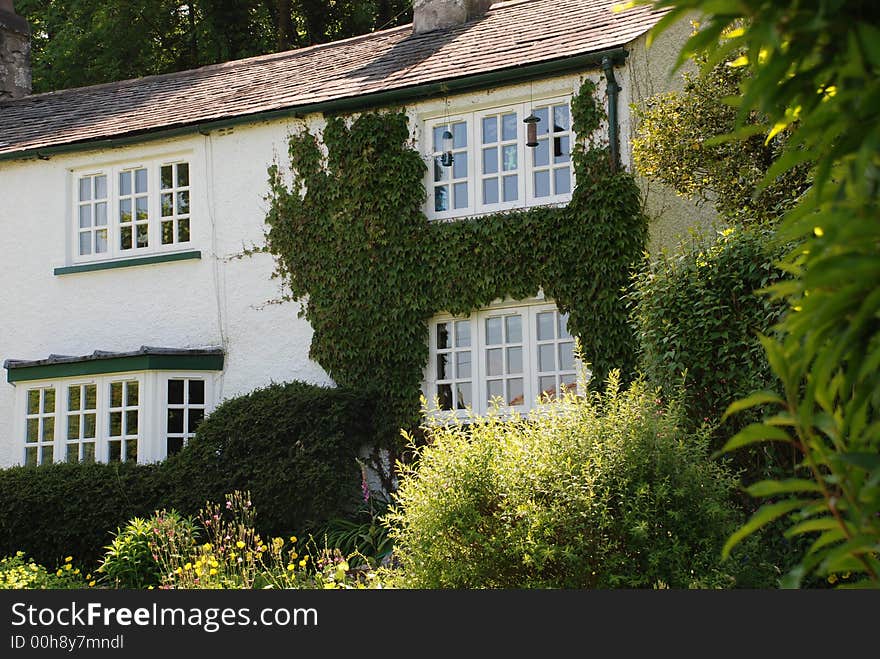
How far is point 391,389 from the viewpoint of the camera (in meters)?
12.9

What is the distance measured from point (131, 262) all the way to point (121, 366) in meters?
1.60

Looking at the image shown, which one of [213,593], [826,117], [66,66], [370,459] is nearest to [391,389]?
[370,459]

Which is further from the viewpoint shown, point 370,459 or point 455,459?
point 370,459

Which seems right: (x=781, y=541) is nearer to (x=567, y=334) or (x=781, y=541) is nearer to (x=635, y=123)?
(x=567, y=334)

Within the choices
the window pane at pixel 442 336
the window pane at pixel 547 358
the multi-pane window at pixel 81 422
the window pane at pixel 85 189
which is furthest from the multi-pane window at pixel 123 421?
the window pane at pixel 547 358

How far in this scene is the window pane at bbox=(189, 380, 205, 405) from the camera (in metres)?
14.1

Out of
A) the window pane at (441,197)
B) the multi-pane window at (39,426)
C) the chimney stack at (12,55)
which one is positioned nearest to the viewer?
the window pane at (441,197)

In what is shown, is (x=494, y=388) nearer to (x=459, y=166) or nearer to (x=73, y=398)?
(x=459, y=166)

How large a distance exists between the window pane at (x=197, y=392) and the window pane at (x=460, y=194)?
4059 mm

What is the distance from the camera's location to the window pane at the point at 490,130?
13164 mm

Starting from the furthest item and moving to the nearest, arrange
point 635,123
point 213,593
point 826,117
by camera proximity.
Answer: point 635,123 → point 213,593 → point 826,117

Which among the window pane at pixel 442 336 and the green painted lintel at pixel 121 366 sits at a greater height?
the window pane at pixel 442 336

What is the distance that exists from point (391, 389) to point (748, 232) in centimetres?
547

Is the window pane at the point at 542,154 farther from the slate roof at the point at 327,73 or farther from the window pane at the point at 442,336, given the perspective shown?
the window pane at the point at 442,336
